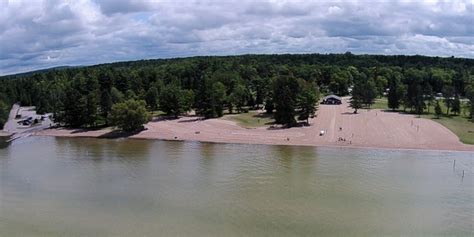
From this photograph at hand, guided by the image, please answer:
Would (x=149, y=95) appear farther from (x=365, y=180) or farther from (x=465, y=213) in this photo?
(x=465, y=213)

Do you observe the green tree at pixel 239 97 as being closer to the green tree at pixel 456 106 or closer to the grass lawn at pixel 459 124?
the grass lawn at pixel 459 124

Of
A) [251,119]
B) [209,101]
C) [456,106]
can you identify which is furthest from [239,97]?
[456,106]

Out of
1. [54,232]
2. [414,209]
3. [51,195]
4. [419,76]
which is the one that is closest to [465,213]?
[414,209]

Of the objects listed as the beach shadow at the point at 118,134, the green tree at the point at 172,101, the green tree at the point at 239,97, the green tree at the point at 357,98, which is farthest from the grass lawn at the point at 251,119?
the green tree at the point at 357,98

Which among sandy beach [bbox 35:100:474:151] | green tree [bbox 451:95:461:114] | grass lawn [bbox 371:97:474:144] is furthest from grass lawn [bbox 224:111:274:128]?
green tree [bbox 451:95:461:114]

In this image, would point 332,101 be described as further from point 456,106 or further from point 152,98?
point 152,98

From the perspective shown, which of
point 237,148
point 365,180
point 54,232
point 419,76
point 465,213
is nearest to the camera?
point 54,232
